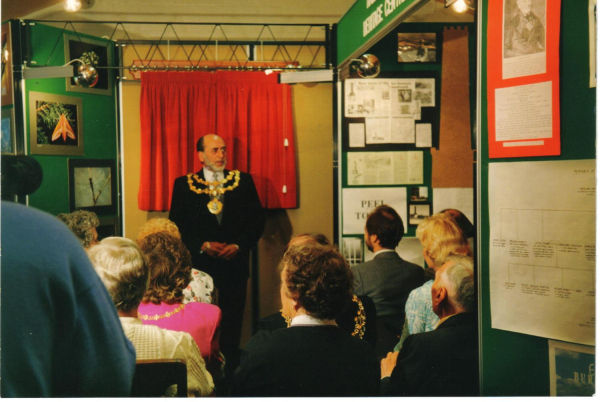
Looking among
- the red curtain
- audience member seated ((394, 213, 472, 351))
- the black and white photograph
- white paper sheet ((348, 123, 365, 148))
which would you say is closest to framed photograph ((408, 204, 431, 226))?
white paper sheet ((348, 123, 365, 148))

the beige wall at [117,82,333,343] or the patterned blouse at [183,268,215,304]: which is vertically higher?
the beige wall at [117,82,333,343]

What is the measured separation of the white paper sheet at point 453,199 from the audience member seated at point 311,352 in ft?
7.12

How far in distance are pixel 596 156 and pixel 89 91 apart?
10.0 feet

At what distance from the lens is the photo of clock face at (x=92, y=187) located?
10.3 feet

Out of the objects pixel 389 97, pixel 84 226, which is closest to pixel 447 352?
pixel 84 226

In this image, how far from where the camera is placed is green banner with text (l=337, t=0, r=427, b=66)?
1901mm

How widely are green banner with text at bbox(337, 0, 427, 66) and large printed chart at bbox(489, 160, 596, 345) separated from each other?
758 millimetres

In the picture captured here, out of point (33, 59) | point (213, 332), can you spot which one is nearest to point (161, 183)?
point (33, 59)

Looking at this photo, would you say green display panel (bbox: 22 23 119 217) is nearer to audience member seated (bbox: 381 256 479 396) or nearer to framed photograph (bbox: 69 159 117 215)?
framed photograph (bbox: 69 159 117 215)

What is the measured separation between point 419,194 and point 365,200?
15.1 inches

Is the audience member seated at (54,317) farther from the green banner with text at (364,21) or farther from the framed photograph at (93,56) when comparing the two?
the framed photograph at (93,56)

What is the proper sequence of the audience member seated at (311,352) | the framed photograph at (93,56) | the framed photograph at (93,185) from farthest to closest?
the framed photograph at (93,56) → the framed photograph at (93,185) → the audience member seated at (311,352)

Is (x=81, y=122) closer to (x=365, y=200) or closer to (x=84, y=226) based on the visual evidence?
(x=84, y=226)

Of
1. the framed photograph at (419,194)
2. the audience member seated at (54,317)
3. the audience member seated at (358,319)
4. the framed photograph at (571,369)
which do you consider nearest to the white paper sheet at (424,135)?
the framed photograph at (419,194)
